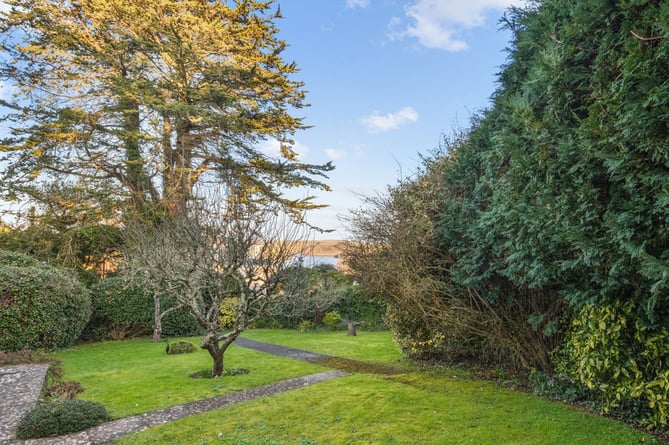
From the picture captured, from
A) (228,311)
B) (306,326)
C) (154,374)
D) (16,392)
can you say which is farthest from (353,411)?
(228,311)

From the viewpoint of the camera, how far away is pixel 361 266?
8.77 meters

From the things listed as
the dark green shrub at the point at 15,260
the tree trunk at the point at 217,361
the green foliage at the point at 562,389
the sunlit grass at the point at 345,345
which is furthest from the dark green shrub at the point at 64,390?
the green foliage at the point at 562,389

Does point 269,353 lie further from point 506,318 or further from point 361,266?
point 506,318

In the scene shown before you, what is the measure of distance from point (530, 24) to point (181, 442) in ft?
23.8

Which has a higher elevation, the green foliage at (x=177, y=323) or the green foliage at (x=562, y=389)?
the green foliage at (x=177, y=323)

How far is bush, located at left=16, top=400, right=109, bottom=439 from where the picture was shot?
491 centimetres

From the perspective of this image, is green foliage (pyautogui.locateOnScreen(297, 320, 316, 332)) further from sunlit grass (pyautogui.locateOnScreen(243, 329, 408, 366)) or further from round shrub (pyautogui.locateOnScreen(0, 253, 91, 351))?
round shrub (pyautogui.locateOnScreen(0, 253, 91, 351))

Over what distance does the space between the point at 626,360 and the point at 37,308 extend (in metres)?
13.8

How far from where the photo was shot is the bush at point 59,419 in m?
4.91

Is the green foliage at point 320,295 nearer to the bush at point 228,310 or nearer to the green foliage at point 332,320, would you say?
the green foliage at point 332,320

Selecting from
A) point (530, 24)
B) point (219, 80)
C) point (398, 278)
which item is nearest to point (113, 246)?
point (219, 80)

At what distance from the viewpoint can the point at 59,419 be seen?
5.03m

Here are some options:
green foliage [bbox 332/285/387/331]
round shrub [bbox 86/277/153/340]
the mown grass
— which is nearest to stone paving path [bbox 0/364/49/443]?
the mown grass

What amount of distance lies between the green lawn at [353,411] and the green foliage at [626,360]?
385 mm
